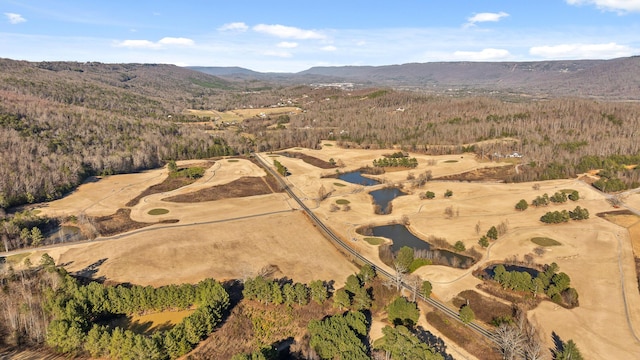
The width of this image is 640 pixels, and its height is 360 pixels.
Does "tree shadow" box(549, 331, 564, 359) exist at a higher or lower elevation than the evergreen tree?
lower

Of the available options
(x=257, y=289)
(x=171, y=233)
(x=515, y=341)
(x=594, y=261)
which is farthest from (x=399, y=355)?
(x=171, y=233)

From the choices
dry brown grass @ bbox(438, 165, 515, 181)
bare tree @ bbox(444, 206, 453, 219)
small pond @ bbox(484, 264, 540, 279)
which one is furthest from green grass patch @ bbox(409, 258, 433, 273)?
dry brown grass @ bbox(438, 165, 515, 181)

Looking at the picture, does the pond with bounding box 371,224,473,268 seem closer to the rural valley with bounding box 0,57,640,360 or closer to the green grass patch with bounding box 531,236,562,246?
the rural valley with bounding box 0,57,640,360

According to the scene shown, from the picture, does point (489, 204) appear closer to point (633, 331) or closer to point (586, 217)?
point (586, 217)

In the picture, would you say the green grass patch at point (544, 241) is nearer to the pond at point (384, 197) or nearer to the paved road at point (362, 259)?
the paved road at point (362, 259)

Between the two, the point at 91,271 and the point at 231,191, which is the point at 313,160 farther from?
the point at 91,271

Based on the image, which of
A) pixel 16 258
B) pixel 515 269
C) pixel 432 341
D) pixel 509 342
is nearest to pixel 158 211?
pixel 16 258
